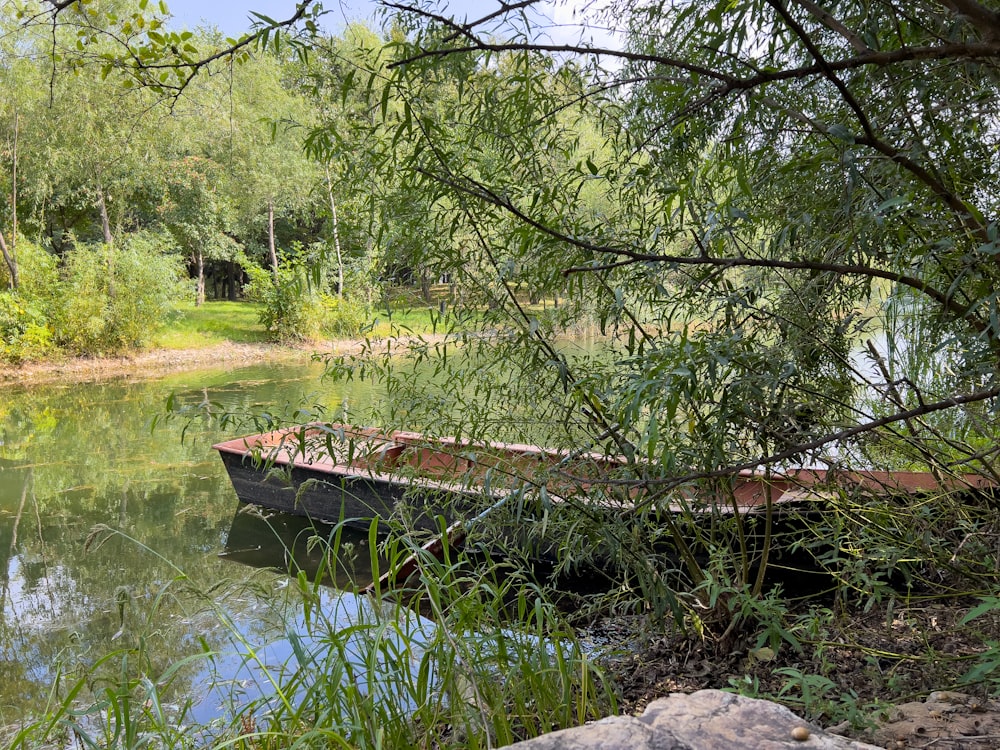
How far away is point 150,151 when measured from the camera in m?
15.8

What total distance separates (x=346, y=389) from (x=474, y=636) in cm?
862

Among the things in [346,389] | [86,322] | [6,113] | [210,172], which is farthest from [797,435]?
[210,172]

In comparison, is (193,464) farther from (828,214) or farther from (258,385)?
(828,214)

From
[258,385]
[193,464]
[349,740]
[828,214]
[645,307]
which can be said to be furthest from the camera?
[258,385]

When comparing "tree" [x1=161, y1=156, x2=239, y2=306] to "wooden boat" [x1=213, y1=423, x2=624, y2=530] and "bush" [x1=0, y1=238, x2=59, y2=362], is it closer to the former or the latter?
"bush" [x1=0, y1=238, x2=59, y2=362]

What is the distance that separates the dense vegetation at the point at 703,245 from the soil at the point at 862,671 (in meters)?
0.08

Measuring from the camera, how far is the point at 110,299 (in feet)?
44.9

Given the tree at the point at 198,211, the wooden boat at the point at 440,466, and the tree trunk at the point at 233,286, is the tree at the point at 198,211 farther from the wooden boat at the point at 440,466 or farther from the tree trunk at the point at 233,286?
the wooden boat at the point at 440,466

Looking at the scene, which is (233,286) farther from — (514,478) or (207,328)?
(514,478)

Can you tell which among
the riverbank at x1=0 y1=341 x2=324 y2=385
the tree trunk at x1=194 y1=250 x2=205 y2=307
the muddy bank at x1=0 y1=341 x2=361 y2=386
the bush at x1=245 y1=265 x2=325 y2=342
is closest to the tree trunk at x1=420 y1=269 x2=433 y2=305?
the riverbank at x1=0 y1=341 x2=324 y2=385

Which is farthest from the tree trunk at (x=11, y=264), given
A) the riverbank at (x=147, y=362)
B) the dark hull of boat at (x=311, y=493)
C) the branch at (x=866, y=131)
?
the branch at (x=866, y=131)

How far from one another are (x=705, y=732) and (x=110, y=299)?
14.5 metres

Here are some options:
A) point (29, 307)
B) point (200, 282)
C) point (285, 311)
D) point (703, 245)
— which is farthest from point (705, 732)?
point (200, 282)

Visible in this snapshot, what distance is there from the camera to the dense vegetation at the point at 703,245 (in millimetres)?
1620
